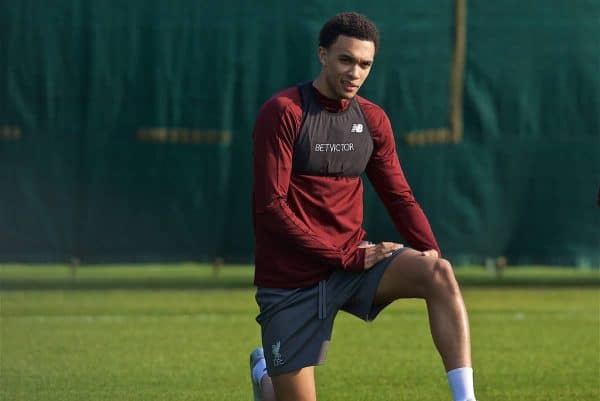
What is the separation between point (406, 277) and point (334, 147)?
2.10 ft

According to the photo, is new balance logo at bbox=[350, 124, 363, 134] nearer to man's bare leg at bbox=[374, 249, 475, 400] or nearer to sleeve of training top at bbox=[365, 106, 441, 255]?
sleeve of training top at bbox=[365, 106, 441, 255]

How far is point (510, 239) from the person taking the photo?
54.9 ft

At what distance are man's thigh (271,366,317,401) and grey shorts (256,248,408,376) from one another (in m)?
0.05

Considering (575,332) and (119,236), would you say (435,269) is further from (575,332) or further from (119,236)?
(119,236)

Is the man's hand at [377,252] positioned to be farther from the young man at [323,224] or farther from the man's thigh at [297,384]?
the man's thigh at [297,384]

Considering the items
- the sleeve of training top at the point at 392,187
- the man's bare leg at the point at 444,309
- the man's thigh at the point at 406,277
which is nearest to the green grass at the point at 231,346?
the sleeve of training top at the point at 392,187

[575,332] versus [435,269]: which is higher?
[435,269]

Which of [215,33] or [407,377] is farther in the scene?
[215,33]

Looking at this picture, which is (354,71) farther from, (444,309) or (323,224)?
(444,309)

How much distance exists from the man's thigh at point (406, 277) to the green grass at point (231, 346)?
2316mm

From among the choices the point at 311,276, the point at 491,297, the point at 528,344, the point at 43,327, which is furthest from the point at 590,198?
the point at 311,276

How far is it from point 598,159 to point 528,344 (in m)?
5.13

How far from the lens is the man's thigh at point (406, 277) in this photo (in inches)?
258

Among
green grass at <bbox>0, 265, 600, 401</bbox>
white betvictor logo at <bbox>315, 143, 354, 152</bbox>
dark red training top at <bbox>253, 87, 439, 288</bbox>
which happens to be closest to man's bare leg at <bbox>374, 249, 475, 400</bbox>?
dark red training top at <bbox>253, 87, 439, 288</bbox>
